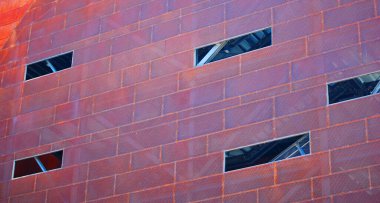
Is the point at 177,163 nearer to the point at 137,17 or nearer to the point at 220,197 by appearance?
the point at 220,197

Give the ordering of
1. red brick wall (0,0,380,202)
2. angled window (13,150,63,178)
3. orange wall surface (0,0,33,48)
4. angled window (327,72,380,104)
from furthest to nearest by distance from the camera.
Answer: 1. orange wall surface (0,0,33,48)
2. angled window (13,150,63,178)
3. angled window (327,72,380,104)
4. red brick wall (0,0,380,202)

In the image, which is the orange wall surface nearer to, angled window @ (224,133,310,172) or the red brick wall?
the red brick wall

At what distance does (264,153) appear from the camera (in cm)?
3369

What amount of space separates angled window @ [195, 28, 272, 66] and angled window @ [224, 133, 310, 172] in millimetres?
4077

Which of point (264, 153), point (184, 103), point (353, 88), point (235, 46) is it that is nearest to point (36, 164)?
point (184, 103)

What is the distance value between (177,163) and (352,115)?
277 inches

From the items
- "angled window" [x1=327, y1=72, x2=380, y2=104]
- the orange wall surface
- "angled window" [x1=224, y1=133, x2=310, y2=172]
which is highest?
the orange wall surface

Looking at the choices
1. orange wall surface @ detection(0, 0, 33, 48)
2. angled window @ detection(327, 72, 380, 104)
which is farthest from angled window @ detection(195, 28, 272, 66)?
orange wall surface @ detection(0, 0, 33, 48)

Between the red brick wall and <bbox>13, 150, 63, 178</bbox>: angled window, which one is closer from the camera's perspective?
the red brick wall

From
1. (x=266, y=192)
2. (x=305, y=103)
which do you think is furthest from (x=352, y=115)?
(x=266, y=192)

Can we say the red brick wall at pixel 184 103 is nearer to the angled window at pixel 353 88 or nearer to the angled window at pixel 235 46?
the angled window at pixel 235 46

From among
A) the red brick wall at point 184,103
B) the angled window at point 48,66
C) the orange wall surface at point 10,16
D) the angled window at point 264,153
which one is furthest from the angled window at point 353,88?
the orange wall surface at point 10,16

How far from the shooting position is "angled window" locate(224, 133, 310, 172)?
32.4 meters

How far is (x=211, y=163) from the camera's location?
109ft
